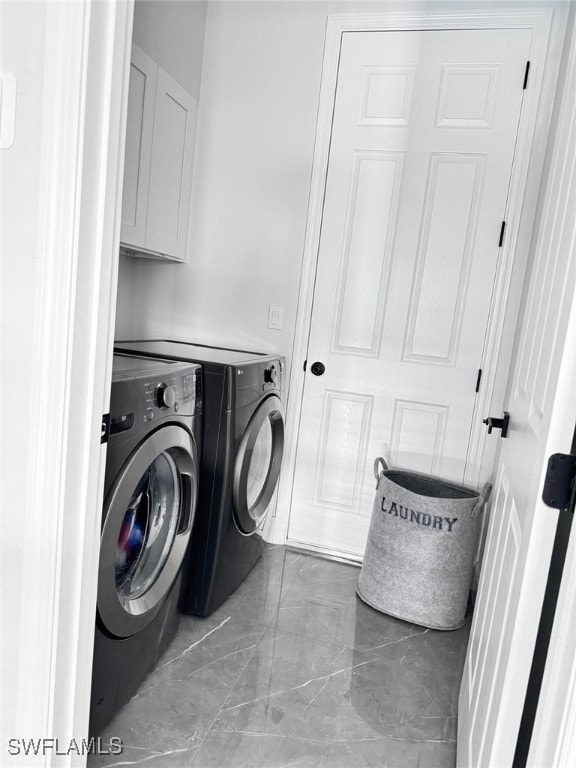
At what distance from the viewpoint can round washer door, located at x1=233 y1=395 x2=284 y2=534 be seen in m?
2.00

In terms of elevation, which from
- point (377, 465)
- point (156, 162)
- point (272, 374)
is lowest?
point (377, 465)

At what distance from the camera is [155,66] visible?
80.9 inches

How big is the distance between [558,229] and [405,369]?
139cm

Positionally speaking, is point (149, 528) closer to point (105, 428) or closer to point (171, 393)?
point (171, 393)

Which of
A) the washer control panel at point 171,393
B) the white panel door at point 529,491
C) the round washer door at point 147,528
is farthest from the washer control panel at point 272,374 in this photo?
the white panel door at point 529,491

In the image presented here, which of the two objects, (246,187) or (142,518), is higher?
(246,187)

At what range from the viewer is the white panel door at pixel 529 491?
2.65 feet

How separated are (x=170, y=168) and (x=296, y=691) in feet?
6.55

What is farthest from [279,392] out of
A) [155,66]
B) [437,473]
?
[155,66]

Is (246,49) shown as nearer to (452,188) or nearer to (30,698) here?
(452,188)

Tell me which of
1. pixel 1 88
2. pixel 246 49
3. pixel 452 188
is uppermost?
pixel 246 49

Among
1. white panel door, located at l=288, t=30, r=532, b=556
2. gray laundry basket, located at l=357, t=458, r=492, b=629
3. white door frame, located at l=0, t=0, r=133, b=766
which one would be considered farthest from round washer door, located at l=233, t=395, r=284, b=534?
white door frame, located at l=0, t=0, r=133, b=766

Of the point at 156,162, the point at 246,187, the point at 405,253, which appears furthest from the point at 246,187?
the point at 405,253

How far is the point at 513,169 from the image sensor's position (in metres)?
2.25
